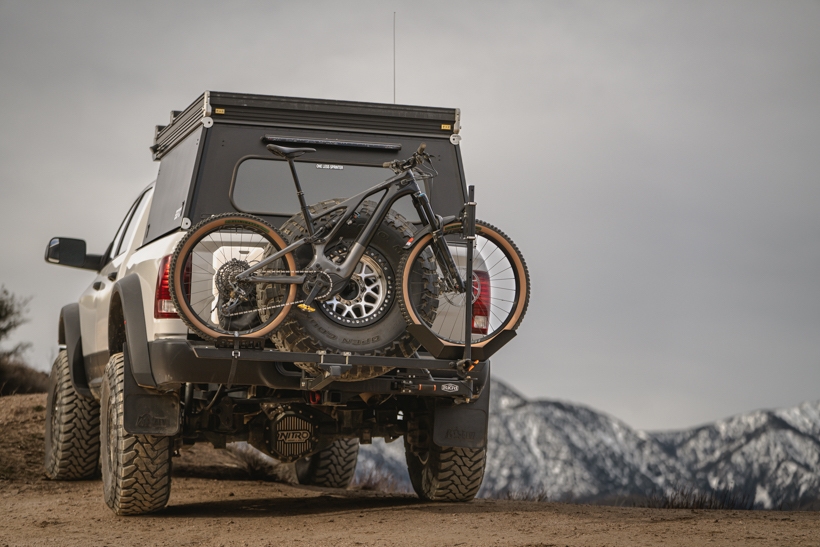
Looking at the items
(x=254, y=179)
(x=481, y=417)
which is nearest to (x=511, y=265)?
(x=481, y=417)

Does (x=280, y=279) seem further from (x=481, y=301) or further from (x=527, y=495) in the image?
(x=527, y=495)

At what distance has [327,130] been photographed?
7.68m

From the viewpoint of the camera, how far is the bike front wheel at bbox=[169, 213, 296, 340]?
653cm

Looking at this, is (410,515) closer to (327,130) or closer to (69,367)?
(327,130)

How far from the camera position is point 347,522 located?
24.0 feet

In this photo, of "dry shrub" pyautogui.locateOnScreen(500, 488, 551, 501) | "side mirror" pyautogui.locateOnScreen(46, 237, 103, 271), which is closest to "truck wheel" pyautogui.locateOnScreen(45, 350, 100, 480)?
"side mirror" pyautogui.locateOnScreen(46, 237, 103, 271)

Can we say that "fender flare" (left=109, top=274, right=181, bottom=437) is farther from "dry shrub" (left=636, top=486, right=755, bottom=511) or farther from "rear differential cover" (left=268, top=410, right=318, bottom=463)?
"dry shrub" (left=636, top=486, right=755, bottom=511)

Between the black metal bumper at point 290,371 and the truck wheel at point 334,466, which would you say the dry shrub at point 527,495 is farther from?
the black metal bumper at point 290,371

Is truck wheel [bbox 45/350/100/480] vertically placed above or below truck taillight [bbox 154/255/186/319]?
below

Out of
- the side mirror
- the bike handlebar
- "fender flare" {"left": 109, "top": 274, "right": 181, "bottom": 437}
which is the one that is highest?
the bike handlebar

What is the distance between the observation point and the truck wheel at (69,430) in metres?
9.96

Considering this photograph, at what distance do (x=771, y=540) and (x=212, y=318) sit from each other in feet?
11.1

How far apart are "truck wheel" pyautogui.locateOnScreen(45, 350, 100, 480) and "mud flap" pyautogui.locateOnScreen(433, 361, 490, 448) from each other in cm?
385

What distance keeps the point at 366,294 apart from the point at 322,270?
0.35 meters
